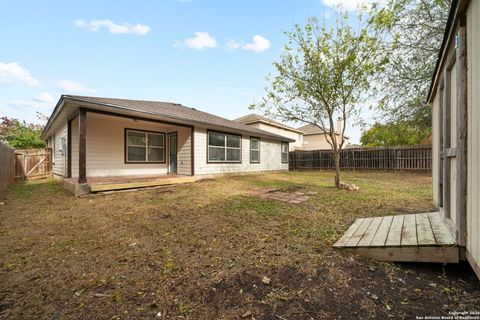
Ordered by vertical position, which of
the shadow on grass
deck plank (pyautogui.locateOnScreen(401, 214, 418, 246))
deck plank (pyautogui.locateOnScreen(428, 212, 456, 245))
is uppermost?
deck plank (pyautogui.locateOnScreen(428, 212, 456, 245))

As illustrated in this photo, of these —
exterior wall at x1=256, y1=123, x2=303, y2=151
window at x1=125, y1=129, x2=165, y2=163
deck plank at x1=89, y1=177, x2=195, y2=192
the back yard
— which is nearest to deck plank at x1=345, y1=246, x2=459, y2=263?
the back yard

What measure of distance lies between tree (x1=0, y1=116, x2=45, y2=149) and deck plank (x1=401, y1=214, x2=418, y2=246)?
24599 millimetres

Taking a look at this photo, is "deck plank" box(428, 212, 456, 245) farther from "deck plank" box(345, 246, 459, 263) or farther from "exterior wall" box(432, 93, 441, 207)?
"exterior wall" box(432, 93, 441, 207)

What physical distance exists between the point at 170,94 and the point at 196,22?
1197cm

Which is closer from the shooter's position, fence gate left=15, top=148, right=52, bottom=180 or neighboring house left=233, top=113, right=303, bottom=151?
fence gate left=15, top=148, right=52, bottom=180

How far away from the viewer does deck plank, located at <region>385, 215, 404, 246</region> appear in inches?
96.1

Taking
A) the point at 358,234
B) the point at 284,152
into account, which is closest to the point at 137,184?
the point at 358,234

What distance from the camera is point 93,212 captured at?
4566 mm

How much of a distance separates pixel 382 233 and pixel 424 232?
0.44 m

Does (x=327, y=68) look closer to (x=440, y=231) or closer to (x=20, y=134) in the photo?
(x=440, y=231)

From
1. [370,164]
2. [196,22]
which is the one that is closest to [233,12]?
[196,22]

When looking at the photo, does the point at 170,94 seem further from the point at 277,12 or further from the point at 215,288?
the point at 215,288

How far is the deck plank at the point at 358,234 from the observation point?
2.69 metres

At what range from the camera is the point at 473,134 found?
1820 millimetres
